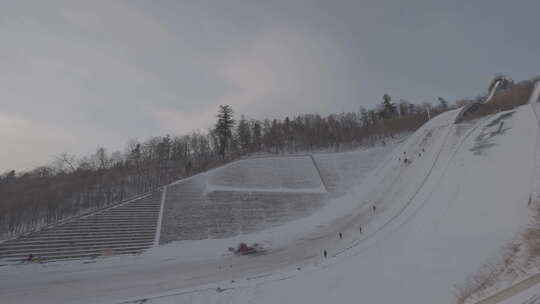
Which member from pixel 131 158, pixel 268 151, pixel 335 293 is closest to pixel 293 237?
pixel 335 293

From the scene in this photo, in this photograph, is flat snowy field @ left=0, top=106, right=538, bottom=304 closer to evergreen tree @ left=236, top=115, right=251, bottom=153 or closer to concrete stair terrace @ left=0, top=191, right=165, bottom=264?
concrete stair terrace @ left=0, top=191, right=165, bottom=264

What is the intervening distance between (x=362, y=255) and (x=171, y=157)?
41.4 metres

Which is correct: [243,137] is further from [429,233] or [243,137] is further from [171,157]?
[429,233]

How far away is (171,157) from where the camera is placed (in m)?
48.2

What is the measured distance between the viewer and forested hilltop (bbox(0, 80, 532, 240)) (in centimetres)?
2463

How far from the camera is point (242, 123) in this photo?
5594 cm

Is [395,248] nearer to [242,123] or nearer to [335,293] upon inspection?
[335,293]

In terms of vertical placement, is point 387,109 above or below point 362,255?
above

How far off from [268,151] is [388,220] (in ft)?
101

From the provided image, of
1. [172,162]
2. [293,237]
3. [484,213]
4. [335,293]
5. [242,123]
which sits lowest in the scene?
[293,237]

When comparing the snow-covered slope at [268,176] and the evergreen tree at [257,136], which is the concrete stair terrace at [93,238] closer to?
the snow-covered slope at [268,176]

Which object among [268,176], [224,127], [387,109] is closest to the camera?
[268,176]

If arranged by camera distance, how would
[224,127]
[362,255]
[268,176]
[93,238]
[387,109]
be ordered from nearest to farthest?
[362,255]
[93,238]
[268,176]
[224,127]
[387,109]

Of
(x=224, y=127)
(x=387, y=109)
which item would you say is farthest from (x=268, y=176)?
(x=387, y=109)
